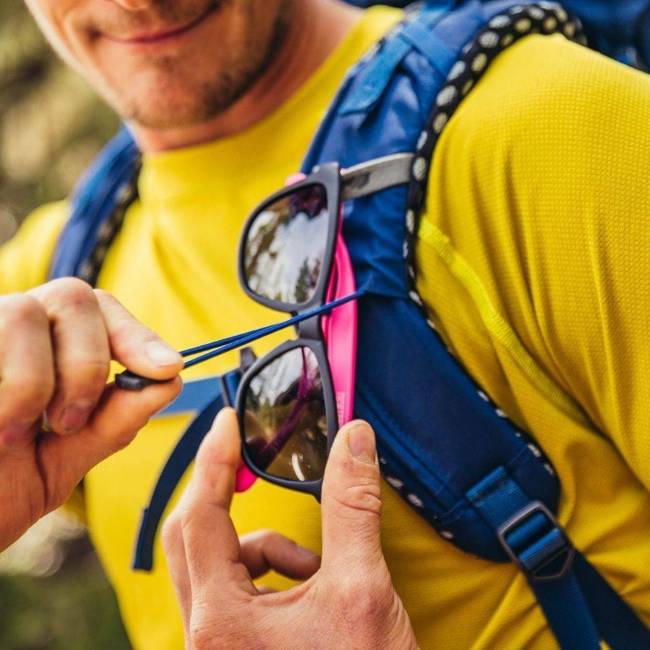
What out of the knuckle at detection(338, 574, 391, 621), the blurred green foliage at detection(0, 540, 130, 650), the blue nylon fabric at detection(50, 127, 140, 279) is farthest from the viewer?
the blurred green foliage at detection(0, 540, 130, 650)

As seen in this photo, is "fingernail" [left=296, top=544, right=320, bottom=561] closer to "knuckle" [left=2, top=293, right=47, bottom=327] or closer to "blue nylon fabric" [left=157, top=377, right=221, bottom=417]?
"blue nylon fabric" [left=157, top=377, right=221, bottom=417]

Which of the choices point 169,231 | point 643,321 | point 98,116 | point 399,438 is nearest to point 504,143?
Result: point 643,321

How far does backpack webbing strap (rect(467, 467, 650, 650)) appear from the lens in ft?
3.29

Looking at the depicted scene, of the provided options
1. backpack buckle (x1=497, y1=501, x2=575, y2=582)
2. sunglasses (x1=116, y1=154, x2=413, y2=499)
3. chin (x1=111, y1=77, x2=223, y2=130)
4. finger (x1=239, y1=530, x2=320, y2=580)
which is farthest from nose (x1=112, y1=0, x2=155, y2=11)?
backpack buckle (x1=497, y1=501, x2=575, y2=582)

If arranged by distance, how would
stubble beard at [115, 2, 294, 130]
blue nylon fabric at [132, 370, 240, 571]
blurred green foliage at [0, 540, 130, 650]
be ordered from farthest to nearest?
blurred green foliage at [0, 540, 130, 650] < stubble beard at [115, 2, 294, 130] < blue nylon fabric at [132, 370, 240, 571]

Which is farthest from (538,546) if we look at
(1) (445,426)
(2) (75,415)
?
(2) (75,415)

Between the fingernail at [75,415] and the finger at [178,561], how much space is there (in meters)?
0.26

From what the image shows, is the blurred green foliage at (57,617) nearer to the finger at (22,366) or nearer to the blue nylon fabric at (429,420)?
the blue nylon fabric at (429,420)

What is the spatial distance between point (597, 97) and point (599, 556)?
52 centimetres

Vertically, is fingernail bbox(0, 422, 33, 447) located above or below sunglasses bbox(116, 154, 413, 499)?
above

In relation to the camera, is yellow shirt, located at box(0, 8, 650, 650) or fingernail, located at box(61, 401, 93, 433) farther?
yellow shirt, located at box(0, 8, 650, 650)

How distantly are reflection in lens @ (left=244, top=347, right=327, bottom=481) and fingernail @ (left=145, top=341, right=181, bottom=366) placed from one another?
9.7 inches

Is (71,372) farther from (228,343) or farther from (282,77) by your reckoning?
(282,77)

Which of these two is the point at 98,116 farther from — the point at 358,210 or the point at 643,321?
the point at 643,321
